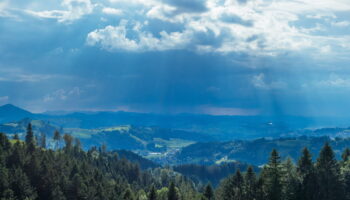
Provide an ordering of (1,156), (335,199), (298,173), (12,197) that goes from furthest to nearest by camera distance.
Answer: (1,156)
(12,197)
(298,173)
(335,199)

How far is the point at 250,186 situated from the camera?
383ft

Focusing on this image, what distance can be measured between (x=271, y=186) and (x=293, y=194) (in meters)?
5.86

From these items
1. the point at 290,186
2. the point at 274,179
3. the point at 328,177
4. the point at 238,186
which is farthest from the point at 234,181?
the point at 328,177

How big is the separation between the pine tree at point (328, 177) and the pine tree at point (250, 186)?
18590mm

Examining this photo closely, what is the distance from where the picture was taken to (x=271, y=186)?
10606 cm

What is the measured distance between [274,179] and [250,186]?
12635 millimetres

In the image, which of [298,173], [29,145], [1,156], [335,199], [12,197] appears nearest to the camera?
[335,199]

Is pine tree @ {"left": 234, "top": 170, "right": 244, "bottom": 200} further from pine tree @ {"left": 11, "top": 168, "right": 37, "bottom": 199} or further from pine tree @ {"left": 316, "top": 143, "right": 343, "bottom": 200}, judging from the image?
pine tree @ {"left": 11, "top": 168, "right": 37, "bottom": 199}

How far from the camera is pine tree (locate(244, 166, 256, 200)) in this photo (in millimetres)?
116000

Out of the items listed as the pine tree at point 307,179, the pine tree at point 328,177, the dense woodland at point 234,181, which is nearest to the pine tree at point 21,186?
the dense woodland at point 234,181

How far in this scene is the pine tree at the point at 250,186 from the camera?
116000mm

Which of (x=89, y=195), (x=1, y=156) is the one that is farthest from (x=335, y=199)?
(x=1, y=156)

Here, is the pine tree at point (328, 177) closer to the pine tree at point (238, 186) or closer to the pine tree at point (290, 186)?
the pine tree at point (290, 186)

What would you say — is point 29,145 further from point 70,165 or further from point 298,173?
point 298,173
